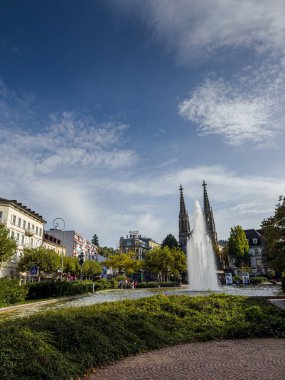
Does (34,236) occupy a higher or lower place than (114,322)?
higher

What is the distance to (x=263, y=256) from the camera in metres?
91.9

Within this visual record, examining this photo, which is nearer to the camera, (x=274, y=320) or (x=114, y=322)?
(x=114, y=322)

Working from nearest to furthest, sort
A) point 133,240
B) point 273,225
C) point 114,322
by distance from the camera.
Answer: point 114,322
point 273,225
point 133,240

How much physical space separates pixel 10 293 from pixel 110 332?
16.8m

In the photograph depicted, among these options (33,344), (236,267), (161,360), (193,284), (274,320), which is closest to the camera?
(33,344)

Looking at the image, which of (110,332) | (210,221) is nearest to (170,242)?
(210,221)

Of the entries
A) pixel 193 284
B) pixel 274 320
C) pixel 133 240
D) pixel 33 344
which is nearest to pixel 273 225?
pixel 274 320

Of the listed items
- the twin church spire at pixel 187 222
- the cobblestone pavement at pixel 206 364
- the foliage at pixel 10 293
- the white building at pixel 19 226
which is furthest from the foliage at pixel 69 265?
the cobblestone pavement at pixel 206 364

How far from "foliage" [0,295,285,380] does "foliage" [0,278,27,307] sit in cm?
1196

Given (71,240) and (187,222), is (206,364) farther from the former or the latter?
(187,222)

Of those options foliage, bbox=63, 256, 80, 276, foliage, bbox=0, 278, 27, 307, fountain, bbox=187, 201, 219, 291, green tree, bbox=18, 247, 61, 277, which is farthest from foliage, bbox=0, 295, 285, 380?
foliage, bbox=63, 256, 80, 276

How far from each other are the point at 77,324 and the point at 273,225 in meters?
23.8

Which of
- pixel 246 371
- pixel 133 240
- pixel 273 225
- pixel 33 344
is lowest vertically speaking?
pixel 246 371

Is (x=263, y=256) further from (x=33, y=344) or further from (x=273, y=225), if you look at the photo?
(x=33, y=344)
